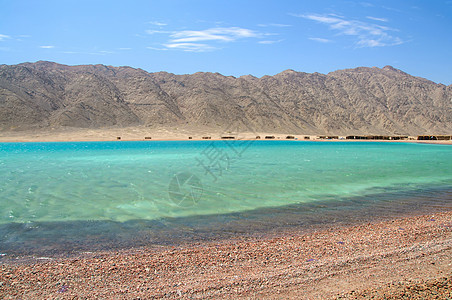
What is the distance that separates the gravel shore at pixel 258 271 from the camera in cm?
553

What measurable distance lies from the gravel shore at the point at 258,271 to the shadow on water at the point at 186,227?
29.9 inches

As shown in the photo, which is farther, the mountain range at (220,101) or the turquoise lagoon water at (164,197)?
the mountain range at (220,101)

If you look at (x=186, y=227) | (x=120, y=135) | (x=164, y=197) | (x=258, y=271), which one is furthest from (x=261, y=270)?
(x=120, y=135)

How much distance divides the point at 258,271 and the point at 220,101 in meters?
124

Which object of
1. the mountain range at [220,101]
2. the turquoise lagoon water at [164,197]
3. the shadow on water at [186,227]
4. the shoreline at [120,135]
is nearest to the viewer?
the shadow on water at [186,227]

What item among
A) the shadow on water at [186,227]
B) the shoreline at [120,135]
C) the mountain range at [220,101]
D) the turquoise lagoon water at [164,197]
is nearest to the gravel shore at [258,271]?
the shadow on water at [186,227]

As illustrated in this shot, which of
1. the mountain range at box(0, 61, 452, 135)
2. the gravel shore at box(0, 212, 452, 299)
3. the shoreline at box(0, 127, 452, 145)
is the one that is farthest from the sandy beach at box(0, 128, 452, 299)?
the mountain range at box(0, 61, 452, 135)

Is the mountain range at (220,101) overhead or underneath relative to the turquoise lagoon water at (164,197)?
overhead

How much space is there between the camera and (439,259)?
6.83 meters

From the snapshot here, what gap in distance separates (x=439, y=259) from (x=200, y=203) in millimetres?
8616

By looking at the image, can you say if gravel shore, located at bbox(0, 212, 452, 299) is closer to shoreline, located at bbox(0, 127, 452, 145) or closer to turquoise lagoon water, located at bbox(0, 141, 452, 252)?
turquoise lagoon water, located at bbox(0, 141, 452, 252)

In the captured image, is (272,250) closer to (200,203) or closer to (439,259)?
(439,259)

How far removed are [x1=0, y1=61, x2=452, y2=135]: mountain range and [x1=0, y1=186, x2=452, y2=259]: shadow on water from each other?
9548cm

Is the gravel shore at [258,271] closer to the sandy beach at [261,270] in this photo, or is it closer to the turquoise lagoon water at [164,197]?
the sandy beach at [261,270]
